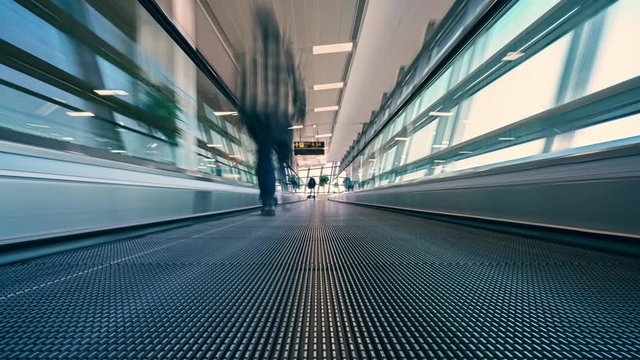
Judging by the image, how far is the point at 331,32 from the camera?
6816 mm

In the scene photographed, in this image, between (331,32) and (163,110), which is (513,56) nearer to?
(163,110)

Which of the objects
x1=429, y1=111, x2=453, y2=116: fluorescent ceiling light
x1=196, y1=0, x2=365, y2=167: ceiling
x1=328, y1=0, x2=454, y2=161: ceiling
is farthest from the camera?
x1=328, y1=0, x2=454, y2=161: ceiling

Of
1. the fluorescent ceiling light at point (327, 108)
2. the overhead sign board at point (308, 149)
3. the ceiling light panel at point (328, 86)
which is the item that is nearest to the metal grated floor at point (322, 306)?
the ceiling light panel at point (328, 86)

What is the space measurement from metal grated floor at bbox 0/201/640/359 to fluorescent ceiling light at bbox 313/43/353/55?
288 inches

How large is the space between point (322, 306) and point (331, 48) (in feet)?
26.3

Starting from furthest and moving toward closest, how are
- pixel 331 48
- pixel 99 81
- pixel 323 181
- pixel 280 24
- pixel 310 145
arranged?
pixel 323 181 < pixel 310 145 < pixel 331 48 < pixel 280 24 < pixel 99 81

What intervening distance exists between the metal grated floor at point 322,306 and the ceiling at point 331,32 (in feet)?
12.6

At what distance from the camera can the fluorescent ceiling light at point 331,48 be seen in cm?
743

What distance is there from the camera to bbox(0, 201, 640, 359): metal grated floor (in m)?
0.64

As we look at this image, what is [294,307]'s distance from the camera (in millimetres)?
867

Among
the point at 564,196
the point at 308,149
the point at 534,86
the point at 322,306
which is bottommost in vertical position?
the point at 322,306

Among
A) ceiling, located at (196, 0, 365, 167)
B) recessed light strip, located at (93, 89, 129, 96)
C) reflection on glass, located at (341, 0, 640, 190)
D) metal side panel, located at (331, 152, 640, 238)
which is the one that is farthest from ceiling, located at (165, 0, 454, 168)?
metal side panel, located at (331, 152, 640, 238)

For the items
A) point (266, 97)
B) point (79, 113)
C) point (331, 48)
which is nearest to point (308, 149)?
point (331, 48)

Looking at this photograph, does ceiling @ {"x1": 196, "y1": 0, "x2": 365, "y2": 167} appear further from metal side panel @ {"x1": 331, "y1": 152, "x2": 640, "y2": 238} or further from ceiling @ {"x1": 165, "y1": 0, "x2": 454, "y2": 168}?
metal side panel @ {"x1": 331, "y1": 152, "x2": 640, "y2": 238}
